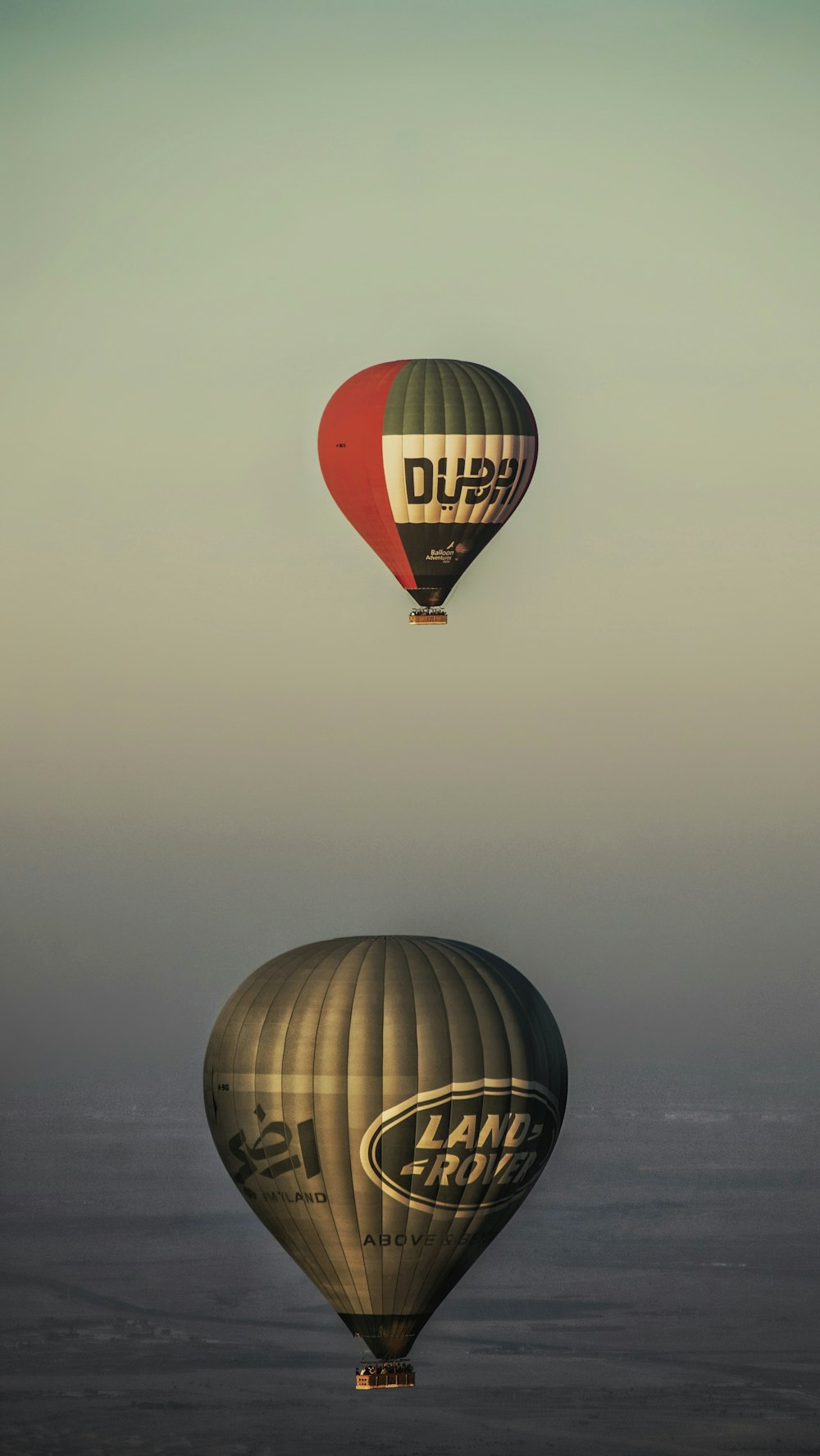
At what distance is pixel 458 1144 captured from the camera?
43188 millimetres

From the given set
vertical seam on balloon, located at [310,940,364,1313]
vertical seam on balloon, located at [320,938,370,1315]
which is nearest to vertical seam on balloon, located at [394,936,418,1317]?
vertical seam on balloon, located at [320,938,370,1315]

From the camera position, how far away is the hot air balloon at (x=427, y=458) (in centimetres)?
5081

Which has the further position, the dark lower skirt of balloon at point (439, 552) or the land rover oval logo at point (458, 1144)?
the dark lower skirt of balloon at point (439, 552)

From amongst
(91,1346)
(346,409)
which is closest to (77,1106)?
(91,1346)

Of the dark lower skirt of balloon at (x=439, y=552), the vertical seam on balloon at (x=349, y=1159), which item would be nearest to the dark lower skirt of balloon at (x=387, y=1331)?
the vertical seam on balloon at (x=349, y=1159)

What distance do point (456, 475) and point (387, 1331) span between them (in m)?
18.1

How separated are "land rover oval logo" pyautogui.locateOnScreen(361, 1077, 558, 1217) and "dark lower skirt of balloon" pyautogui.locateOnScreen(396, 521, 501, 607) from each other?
13570 mm

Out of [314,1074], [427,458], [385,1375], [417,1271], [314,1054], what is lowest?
[385,1375]

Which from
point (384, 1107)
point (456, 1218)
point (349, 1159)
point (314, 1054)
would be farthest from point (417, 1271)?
point (314, 1054)

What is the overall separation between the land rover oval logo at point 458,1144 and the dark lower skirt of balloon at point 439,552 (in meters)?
13.6

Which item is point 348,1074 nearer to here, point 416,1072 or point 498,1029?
point 416,1072

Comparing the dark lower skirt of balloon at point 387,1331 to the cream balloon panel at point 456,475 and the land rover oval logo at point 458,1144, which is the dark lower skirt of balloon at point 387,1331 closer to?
the land rover oval logo at point 458,1144

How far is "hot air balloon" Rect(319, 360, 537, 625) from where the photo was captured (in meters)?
50.8

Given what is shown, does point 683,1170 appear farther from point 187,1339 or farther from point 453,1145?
point 453,1145
